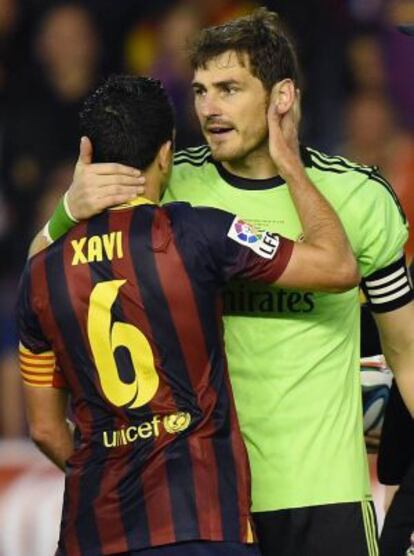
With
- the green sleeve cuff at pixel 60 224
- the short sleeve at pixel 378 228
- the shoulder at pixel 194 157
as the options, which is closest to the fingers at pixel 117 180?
the green sleeve cuff at pixel 60 224

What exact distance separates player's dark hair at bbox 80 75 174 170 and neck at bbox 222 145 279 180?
359 mm

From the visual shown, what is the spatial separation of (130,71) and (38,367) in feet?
14.4

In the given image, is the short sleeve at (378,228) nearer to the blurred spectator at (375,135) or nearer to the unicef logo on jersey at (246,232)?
the unicef logo on jersey at (246,232)

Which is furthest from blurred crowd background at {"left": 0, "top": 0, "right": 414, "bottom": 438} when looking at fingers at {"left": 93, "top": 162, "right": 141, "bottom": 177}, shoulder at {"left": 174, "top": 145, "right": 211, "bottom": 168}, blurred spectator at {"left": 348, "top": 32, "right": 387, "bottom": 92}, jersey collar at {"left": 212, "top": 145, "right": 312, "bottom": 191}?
fingers at {"left": 93, "top": 162, "right": 141, "bottom": 177}

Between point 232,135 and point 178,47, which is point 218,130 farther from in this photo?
point 178,47

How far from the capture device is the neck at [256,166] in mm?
4668

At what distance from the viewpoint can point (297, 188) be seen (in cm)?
452

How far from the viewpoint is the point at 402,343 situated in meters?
4.74

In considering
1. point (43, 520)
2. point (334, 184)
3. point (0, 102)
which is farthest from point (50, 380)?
point (0, 102)

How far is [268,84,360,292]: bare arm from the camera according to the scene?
4.29 meters

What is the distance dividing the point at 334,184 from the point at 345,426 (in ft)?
2.22

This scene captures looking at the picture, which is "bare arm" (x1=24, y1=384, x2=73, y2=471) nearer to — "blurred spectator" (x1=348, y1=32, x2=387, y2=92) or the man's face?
the man's face

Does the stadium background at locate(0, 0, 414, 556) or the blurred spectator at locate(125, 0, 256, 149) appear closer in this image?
the stadium background at locate(0, 0, 414, 556)

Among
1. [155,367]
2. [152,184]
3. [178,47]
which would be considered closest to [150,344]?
[155,367]
